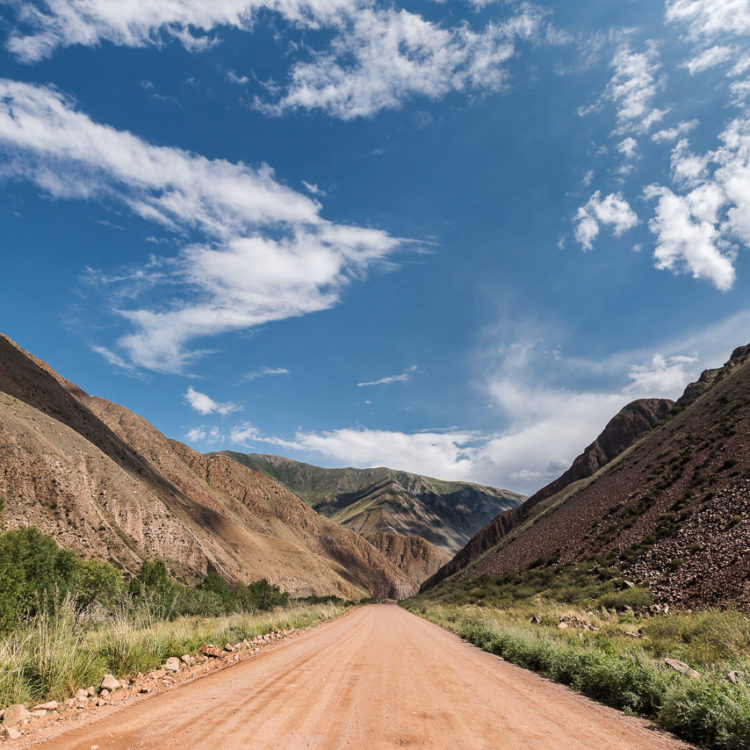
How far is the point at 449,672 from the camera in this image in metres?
9.62

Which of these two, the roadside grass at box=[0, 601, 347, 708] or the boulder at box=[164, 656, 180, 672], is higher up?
the roadside grass at box=[0, 601, 347, 708]

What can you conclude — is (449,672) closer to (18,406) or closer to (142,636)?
(142,636)

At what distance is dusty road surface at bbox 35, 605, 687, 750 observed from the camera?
477 cm

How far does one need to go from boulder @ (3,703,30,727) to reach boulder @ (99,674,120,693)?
1490 millimetres

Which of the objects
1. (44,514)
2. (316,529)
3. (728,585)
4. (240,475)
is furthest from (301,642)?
(316,529)

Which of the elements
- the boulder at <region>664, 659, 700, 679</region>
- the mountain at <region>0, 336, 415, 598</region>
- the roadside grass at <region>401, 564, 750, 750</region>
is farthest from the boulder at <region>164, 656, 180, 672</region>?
the mountain at <region>0, 336, 415, 598</region>

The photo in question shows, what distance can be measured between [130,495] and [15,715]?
57.8 metres

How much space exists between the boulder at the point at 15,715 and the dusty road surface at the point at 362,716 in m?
0.83

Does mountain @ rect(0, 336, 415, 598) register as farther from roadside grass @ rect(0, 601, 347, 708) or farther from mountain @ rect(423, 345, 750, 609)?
mountain @ rect(423, 345, 750, 609)

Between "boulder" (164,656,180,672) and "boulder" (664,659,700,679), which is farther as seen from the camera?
"boulder" (164,656,180,672)

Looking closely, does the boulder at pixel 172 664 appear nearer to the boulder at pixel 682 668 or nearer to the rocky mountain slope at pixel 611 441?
the boulder at pixel 682 668

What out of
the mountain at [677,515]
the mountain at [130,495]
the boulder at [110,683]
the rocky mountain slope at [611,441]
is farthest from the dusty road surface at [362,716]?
the rocky mountain slope at [611,441]

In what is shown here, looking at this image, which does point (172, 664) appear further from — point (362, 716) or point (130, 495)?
point (130, 495)

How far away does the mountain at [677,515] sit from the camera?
19203 millimetres
